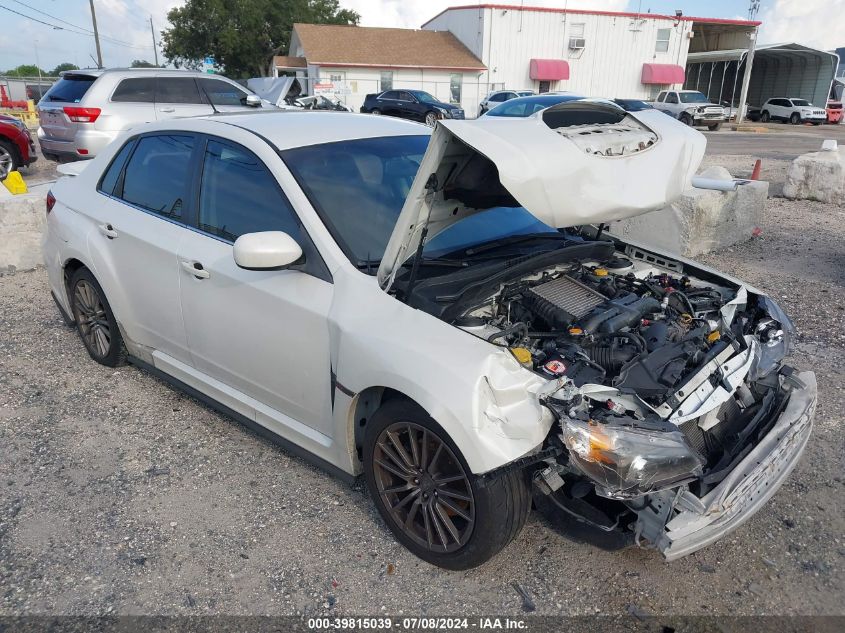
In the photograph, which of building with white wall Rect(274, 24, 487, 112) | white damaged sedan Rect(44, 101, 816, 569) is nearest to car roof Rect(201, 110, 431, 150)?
white damaged sedan Rect(44, 101, 816, 569)

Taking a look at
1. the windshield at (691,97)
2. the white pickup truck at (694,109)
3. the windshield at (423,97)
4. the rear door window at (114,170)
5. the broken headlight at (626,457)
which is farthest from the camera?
the windshield at (691,97)

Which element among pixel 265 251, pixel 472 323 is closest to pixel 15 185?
pixel 265 251

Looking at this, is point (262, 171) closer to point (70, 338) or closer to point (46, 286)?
point (70, 338)

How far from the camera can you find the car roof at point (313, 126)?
3434mm

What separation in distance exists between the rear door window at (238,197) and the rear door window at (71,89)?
30.0 ft

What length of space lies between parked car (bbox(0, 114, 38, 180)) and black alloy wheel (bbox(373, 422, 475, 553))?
39.6 ft

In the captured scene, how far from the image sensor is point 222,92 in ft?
39.9

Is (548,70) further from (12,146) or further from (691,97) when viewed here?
(12,146)

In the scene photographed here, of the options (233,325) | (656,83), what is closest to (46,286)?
(233,325)

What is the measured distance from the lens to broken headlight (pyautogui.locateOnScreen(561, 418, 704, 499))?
2268 mm

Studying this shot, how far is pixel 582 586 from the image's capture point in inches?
108

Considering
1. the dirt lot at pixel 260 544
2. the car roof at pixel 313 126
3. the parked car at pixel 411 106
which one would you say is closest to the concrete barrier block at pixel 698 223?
the dirt lot at pixel 260 544

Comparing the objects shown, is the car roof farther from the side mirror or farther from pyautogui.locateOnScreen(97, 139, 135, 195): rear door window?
the side mirror

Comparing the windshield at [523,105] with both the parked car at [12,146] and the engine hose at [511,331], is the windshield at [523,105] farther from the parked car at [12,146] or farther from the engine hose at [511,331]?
the engine hose at [511,331]
